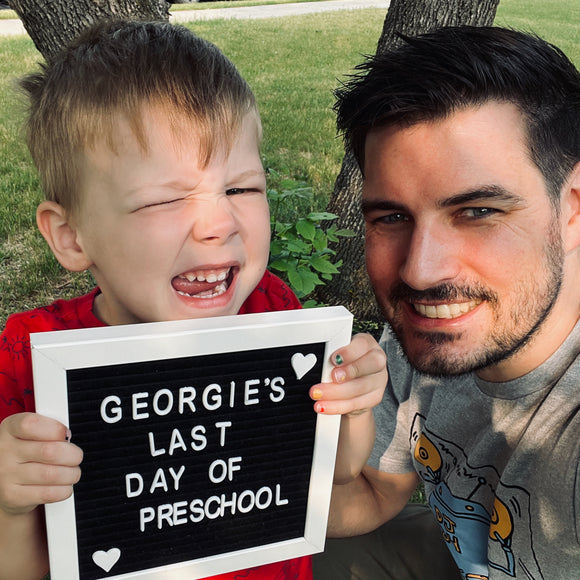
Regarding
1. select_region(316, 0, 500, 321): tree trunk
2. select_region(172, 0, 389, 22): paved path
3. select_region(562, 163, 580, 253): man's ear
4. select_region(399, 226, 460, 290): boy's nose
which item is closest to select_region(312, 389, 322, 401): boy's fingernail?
select_region(399, 226, 460, 290): boy's nose

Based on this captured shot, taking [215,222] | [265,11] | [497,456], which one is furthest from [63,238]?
[265,11]

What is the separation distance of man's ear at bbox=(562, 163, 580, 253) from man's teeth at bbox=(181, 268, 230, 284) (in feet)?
3.47

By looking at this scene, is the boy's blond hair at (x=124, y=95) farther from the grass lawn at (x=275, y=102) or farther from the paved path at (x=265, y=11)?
the paved path at (x=265, y=11)

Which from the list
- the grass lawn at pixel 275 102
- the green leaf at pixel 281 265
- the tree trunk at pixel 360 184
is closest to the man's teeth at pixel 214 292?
the grass lawn at pixel 275 102

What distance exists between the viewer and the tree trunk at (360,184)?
151 inches

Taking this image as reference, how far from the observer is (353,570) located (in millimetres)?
2619

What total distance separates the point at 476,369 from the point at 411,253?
1.30ft

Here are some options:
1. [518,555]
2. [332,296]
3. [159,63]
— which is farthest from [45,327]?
[332,296]

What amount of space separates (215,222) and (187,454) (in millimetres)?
492

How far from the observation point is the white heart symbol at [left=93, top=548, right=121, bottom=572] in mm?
1299

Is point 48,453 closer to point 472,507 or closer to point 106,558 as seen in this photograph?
point 106,558

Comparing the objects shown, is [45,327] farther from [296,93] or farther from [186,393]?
[296,93]

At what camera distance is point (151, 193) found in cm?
137

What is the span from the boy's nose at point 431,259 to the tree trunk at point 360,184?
2.53 metres
